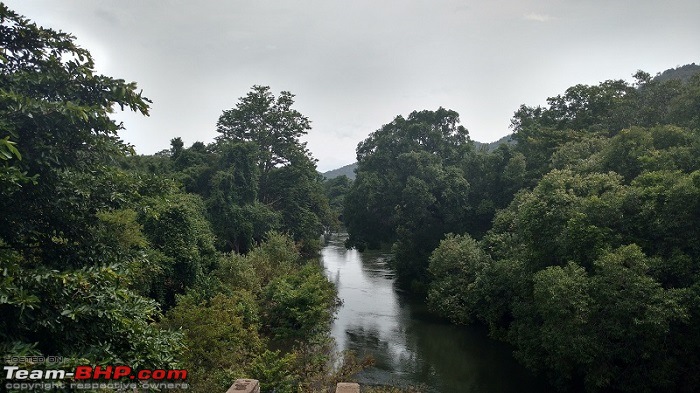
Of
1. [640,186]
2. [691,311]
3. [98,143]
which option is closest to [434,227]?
[640,186]

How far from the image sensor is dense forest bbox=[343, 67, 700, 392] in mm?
12422

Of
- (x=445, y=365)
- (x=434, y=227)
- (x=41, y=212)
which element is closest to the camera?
(x=41, y=212)

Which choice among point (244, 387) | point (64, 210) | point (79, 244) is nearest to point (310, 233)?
point (79, 244)

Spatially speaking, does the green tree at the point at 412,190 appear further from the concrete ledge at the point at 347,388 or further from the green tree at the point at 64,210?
the concrete ledge at the point at 347,388

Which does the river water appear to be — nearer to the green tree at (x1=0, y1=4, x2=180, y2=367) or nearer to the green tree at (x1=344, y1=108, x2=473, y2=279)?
the green tree at (x1=344, y1=108, x2=473, y2=279)

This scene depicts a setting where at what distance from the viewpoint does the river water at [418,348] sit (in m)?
15.8

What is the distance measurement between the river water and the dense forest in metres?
1.09

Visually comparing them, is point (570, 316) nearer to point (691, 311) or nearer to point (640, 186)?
point (691, 311)

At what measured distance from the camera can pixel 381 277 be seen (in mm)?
34781

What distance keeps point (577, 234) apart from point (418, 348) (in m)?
8.43

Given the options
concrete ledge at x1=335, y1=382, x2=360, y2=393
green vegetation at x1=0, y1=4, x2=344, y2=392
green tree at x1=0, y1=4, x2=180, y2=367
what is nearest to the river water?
green vegetation at x1=0, y1=4, x2=344, y2=392

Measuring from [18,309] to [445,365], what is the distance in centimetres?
1531

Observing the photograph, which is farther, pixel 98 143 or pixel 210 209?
pixel 210 209

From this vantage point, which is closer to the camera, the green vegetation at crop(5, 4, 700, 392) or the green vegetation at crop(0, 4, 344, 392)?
the green vegetation at crop(0, 4, 344, 392)
